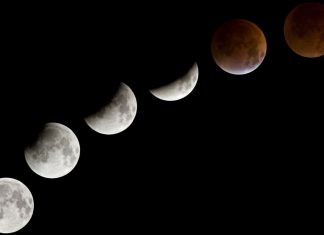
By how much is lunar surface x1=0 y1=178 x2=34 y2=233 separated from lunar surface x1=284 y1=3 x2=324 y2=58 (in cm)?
333

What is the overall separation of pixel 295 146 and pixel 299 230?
58.3 inches

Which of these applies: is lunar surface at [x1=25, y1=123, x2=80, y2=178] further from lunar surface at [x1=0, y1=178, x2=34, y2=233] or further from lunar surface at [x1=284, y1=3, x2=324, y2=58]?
lunar surface at [x1=284, y1=3, x2=324, y2=58]

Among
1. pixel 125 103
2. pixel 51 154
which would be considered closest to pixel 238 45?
pixel 125 103

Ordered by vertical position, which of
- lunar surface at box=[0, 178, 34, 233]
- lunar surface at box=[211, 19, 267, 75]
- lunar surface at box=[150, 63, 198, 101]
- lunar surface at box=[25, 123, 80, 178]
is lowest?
lunar surface at box=[0, 178, 34, 233]

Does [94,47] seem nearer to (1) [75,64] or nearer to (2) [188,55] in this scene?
(1) [75,64]

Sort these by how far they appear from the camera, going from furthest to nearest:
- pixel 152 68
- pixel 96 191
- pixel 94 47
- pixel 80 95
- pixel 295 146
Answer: pixel 295 146
pixel 96 191
pixel 94 47
pixel 152 68
pixel 80 95

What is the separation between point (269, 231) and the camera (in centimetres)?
641

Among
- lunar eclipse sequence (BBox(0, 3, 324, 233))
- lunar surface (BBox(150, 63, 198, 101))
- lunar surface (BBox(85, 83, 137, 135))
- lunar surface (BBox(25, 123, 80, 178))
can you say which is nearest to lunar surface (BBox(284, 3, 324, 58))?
lunar eclipse sequence (BBox(0, 3, 324, 233))

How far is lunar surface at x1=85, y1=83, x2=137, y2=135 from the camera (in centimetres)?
379

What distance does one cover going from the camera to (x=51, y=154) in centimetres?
357

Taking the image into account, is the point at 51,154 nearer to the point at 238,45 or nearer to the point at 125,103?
the point at 125,103

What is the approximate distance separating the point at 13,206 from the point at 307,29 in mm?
3532

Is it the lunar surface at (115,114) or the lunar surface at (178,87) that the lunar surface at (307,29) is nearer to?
the lunar surface at (178,87)

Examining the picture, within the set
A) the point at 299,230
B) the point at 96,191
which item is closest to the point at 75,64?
the point at 96,191
